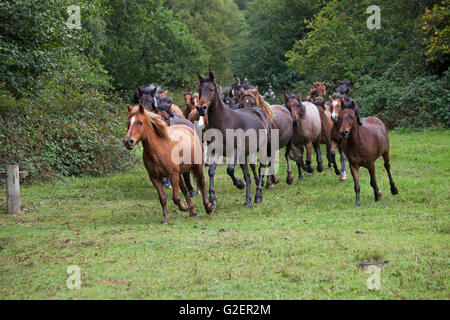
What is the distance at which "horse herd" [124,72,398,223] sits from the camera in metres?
9.53

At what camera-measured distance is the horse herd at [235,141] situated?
9531 mm

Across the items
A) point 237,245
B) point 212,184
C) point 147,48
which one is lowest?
point 237,245

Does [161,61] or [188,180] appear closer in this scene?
[188,180]

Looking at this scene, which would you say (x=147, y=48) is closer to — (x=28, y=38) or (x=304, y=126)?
(x=304, y=126)

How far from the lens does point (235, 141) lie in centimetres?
1143

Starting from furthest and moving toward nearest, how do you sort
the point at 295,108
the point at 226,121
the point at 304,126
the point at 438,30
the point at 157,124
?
the point at 438,30, the point at 304,126, the point at 295,108, the point at 226,121, the point at 157,124

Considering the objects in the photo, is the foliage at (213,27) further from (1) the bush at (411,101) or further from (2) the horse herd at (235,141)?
(2) the horse herd at (235,141)

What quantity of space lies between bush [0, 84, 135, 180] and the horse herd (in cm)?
294

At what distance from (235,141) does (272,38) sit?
30.6 meters

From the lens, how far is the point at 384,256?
6.71 metres

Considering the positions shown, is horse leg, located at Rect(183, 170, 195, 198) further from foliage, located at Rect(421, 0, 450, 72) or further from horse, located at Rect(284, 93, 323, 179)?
foliage, located at Rect(421, 0, 450, 72)

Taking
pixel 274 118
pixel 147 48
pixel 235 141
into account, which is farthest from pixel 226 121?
pixel 147 48
